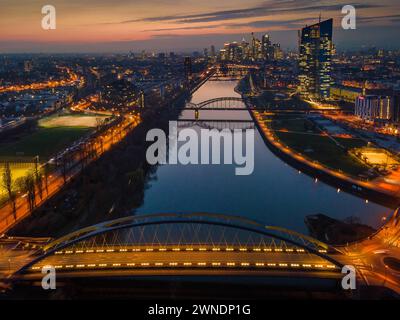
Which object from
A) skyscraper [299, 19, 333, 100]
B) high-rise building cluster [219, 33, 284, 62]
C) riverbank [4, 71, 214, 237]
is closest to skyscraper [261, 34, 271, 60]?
high-rise building cluster [219, 33, 284, 62]

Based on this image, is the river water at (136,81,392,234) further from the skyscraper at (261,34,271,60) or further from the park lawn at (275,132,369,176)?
the skyscraper at (261,34,271,60)

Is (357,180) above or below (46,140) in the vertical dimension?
below

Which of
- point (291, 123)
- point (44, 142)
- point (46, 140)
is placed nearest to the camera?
point (44, 142)

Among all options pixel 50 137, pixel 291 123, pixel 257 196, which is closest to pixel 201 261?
pixel 257 196

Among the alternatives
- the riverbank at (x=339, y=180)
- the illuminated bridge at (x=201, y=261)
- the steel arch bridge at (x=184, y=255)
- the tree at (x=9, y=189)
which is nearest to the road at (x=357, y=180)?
the riverbank at (x=339, y=180)

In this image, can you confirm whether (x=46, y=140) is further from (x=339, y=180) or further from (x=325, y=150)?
(x=339, y=180)

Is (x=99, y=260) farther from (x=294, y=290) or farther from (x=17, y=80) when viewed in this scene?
(x=17, y=80)
